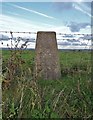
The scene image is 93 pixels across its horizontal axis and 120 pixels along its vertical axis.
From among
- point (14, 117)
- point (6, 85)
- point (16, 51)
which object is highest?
point (16, 51)

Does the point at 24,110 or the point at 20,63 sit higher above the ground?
the point at 20,63

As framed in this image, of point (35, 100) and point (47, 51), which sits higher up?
point (47, 51)

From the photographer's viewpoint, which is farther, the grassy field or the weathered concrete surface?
the weathered concrete surface

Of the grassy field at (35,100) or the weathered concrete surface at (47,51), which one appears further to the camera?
the weathered concrete surface at (47,51)

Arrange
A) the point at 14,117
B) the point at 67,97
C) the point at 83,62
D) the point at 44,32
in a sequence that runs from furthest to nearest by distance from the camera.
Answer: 1. the point at 83,62
2. the point at 44,32
3. the point at 67,97
4. the point at 14,117

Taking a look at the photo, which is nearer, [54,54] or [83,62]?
[54,54]

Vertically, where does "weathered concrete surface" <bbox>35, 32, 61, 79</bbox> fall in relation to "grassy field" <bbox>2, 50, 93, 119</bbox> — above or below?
above

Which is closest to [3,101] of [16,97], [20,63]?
[16,97]

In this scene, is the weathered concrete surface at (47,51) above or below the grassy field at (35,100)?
above

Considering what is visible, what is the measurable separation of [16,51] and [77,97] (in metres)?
1.63

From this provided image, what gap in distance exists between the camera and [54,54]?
422 inches

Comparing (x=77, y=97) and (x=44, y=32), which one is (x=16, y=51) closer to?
(x=77, y=97)

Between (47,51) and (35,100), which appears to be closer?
(35,100)

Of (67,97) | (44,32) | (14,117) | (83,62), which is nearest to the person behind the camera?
(14,117)
